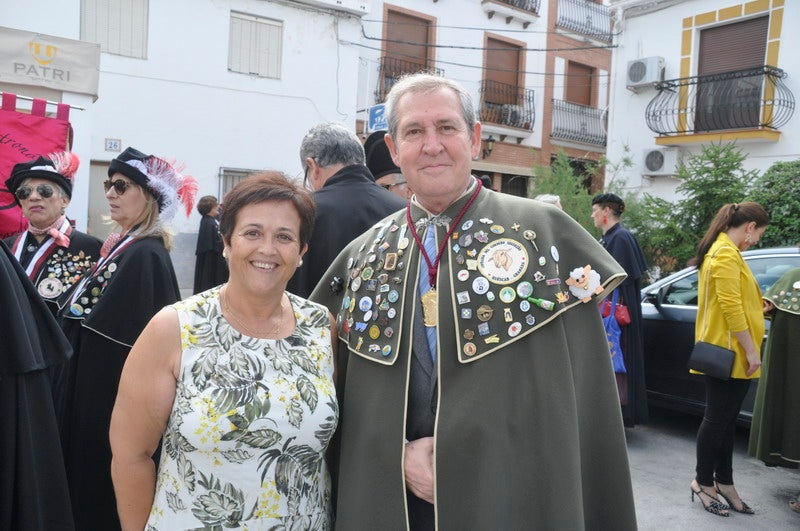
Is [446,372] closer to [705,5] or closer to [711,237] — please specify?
[711,237]

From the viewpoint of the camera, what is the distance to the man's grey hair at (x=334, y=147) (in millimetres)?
3359

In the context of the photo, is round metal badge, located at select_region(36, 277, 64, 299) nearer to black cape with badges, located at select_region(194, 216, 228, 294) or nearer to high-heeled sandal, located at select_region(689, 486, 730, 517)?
high-heeled sandal, located at select_region(689, 486, 730, 517)

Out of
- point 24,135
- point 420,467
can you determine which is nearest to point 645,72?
point 24,135

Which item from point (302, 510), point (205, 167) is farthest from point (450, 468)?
point (205, 167)

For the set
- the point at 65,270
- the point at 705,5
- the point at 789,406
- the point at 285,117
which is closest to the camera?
the point at 65,270

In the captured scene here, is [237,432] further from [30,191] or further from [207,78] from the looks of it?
[207,78]

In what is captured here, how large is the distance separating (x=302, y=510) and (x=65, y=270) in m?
2.57

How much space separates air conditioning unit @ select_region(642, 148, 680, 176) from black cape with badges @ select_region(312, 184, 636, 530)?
39.5 ft

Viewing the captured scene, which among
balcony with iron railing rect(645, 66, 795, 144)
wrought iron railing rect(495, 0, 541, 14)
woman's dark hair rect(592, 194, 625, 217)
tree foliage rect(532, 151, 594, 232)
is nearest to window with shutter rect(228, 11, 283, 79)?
tree foliage rect(532, 151, 594, 232)

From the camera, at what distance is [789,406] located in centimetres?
441

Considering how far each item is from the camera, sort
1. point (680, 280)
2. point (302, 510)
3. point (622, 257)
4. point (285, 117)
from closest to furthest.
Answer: point (302, 510) → point (622, 257) → point (680, 280) → point (285, 117)

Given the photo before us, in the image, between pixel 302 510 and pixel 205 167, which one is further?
pixel 205 167

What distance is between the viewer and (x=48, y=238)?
4039mm

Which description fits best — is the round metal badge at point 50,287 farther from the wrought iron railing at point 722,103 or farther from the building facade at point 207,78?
the wrought iron railing at point 722,103
